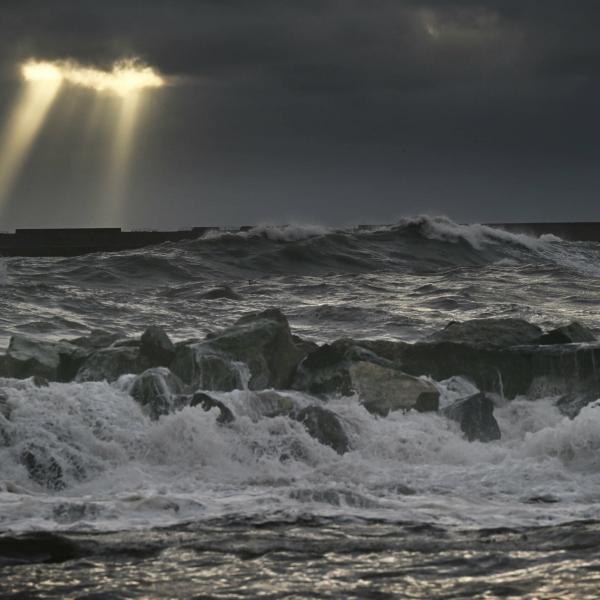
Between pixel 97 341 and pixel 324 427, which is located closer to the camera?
pixel 324 427

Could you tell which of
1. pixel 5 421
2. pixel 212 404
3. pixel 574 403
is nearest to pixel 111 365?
pixel 212 404

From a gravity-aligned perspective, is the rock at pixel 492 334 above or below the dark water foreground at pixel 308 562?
above

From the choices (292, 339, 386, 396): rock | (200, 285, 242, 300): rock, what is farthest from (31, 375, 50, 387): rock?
(200, 285, 242, 300): rock

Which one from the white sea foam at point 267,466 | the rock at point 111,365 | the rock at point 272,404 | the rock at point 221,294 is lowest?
the white sea foam at point 267,466

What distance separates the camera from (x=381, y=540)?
16.2ft

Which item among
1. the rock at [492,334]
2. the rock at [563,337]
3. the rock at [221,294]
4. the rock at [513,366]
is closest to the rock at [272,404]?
the rock at [513,366]

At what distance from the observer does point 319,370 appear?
867 cm

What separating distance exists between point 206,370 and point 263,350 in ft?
1.75

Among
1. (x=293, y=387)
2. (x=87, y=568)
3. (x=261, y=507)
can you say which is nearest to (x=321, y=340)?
(x=293, y=387)

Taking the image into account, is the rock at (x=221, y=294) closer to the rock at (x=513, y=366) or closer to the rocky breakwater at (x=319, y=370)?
the rocky breakwater at (x=319, y=370)

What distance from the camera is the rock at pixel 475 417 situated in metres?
7.55

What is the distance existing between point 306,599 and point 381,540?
0.93 metres

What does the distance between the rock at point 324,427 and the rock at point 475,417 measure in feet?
3.13

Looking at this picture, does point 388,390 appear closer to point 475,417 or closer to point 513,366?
point 475,417
